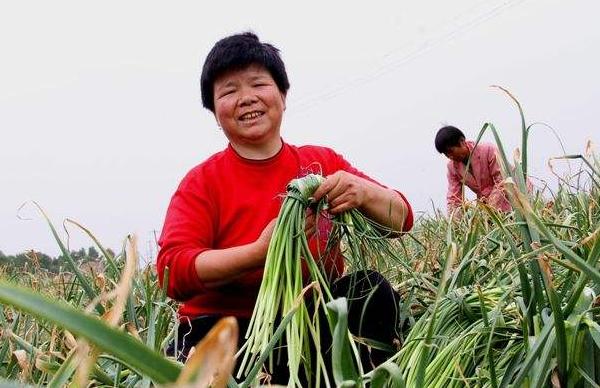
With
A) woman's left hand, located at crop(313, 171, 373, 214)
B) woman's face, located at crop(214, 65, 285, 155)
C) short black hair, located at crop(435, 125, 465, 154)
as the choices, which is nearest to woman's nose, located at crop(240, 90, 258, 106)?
woman's face, located at crop(214, 65, 285, 155)

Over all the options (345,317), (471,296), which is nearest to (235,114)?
(471,296)

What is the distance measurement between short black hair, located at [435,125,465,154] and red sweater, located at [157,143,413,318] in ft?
7.70

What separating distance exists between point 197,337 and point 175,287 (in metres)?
0.10

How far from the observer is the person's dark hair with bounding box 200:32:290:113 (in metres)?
1.56

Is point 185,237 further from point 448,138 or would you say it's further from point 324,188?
point 448,138

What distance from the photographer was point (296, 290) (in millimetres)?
1153

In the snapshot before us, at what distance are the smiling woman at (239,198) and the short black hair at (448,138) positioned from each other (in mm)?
2306

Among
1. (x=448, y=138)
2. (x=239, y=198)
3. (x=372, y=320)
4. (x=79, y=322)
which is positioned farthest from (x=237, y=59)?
(x=448, y=138)

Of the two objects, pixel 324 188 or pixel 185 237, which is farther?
pixel 185 237

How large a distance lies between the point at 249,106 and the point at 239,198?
0.60 ft

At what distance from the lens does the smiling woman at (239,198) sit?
1.38 meters

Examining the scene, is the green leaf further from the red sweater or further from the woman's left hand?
the red sweater

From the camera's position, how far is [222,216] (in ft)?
5.03

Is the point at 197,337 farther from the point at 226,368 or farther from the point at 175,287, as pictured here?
the point at 226,368
